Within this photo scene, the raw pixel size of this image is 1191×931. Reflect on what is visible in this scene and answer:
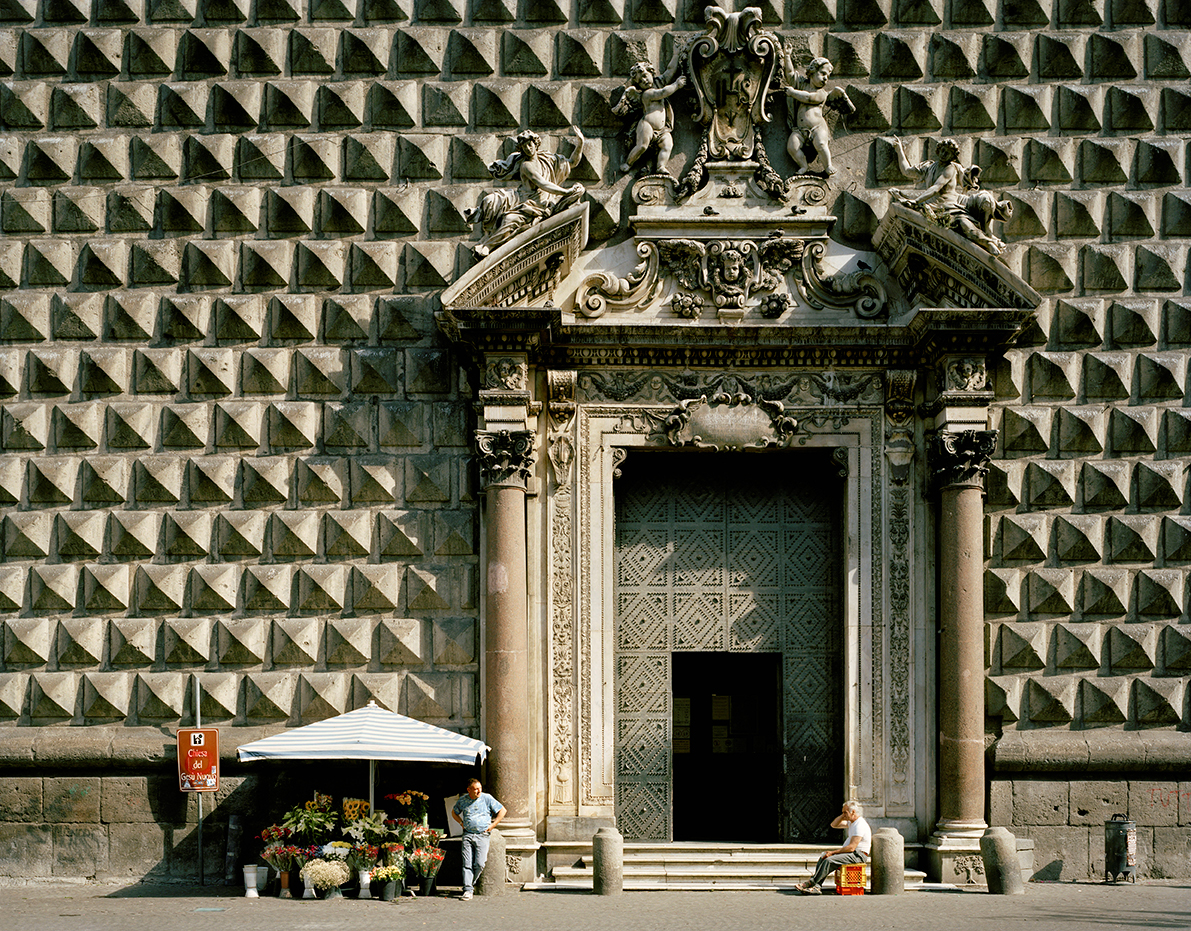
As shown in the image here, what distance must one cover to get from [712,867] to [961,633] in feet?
13.9

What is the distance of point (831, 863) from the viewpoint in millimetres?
16172

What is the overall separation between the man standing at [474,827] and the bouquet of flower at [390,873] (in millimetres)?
776

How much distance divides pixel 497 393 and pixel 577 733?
4.46 metres

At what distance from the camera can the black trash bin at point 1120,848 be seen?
16.7 m

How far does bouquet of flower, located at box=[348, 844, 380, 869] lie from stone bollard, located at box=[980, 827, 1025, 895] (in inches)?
284

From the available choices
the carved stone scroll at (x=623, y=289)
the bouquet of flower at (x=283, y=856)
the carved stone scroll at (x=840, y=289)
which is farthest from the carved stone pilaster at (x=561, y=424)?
the bouquet of flower at (x=283, y=856)

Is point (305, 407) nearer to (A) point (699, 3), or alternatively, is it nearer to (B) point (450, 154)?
(B) point (450, 154)

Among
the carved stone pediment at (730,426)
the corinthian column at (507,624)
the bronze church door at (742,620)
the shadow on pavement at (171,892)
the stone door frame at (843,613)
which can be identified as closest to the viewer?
the shadow on pavement at (171,892)

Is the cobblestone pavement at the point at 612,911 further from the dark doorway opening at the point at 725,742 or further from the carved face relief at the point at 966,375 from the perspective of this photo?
the carved face relief at the point at 966,375

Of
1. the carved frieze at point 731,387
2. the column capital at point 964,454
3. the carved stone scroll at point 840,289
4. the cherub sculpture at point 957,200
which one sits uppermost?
the cherub sculpture at point 957,200

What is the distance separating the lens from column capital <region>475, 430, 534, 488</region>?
56.4 ft

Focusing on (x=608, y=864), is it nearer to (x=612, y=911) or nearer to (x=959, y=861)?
(x=612, y=911)

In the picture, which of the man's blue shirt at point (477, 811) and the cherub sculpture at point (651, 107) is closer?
the man's blue shirt at point (477, 811)

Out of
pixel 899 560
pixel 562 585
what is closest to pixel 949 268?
pixel 899 560
